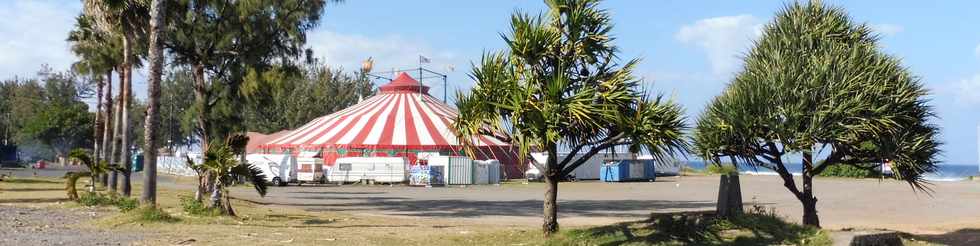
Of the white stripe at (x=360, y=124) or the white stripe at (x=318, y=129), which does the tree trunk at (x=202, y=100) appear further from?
the white stripe at (x=318, y=129)

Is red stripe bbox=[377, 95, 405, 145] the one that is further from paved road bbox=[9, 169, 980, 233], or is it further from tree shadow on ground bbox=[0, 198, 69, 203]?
tree shadow on ground bbox=[0, 198, 69, 203]

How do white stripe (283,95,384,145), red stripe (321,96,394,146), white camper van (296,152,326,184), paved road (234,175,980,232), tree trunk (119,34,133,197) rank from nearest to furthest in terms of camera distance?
paved road (234,175,980,232)
tree trunk (119,34,133,197)
white camper van (296,152,326,184)
red stripe (321,96,394,146)
white stripe (283,95,384,145)

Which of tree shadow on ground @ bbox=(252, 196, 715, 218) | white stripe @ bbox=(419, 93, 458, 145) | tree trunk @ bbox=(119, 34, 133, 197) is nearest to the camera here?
tree shadow on ground @ bbox=(252, 196, 715, 218)

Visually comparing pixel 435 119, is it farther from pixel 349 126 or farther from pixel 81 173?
pixel 81 173

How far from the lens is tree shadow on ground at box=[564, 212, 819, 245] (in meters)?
11.3

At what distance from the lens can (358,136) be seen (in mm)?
46531

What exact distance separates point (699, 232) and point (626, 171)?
3693 cm

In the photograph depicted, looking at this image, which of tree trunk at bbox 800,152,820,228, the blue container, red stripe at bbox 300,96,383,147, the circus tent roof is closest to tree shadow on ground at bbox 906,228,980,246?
tree trunk at bbox 800,152,820,228

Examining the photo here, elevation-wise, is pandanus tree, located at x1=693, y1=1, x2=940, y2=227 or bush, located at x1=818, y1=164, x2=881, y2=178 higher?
pandanus tree, located at x1=693, y1=1, x2=940, y2=227

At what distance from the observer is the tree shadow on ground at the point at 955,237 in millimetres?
14062

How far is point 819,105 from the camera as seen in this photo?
1218 cm

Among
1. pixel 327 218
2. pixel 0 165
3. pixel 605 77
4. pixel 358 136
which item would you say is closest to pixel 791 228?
pixel 605 77

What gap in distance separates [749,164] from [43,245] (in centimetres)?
1007

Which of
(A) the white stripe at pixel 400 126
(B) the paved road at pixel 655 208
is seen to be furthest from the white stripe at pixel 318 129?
(B) the paved road at pixel 655 208
